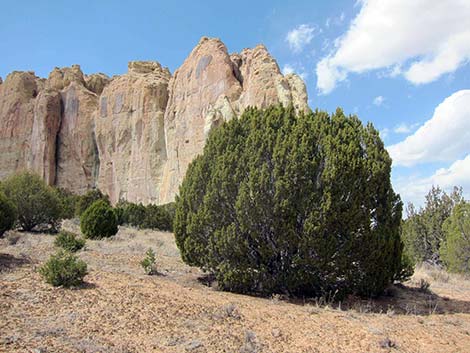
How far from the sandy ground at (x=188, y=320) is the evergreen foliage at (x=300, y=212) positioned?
626 mm

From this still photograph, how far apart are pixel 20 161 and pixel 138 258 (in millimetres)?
56660

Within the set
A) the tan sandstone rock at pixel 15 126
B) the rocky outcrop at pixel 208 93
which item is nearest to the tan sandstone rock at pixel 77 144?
the tan sandstone rock at pixel 15 126

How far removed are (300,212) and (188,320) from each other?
11.8 ft

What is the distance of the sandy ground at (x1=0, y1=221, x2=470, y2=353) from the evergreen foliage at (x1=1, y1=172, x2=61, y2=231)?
33.4 feet

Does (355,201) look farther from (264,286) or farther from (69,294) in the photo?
(69,294)

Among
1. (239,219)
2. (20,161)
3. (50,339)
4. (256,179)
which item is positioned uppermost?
(20,161)

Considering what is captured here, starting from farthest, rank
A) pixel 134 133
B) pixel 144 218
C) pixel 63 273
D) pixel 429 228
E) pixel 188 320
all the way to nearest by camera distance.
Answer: pixel 134 133 < pixel 144 218 < pixel 429 228 < pixel 63 273 < pixel 188 320

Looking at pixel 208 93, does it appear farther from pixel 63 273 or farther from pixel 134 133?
pixel 63 273

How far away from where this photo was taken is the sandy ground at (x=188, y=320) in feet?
19.5

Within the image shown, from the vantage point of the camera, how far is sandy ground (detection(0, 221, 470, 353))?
595 cm

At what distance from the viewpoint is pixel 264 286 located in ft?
31.8

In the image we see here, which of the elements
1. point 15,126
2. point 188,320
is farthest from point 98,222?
point 15,126

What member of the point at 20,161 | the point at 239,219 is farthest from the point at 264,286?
the point at 20,161

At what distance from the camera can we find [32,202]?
19.5 m
